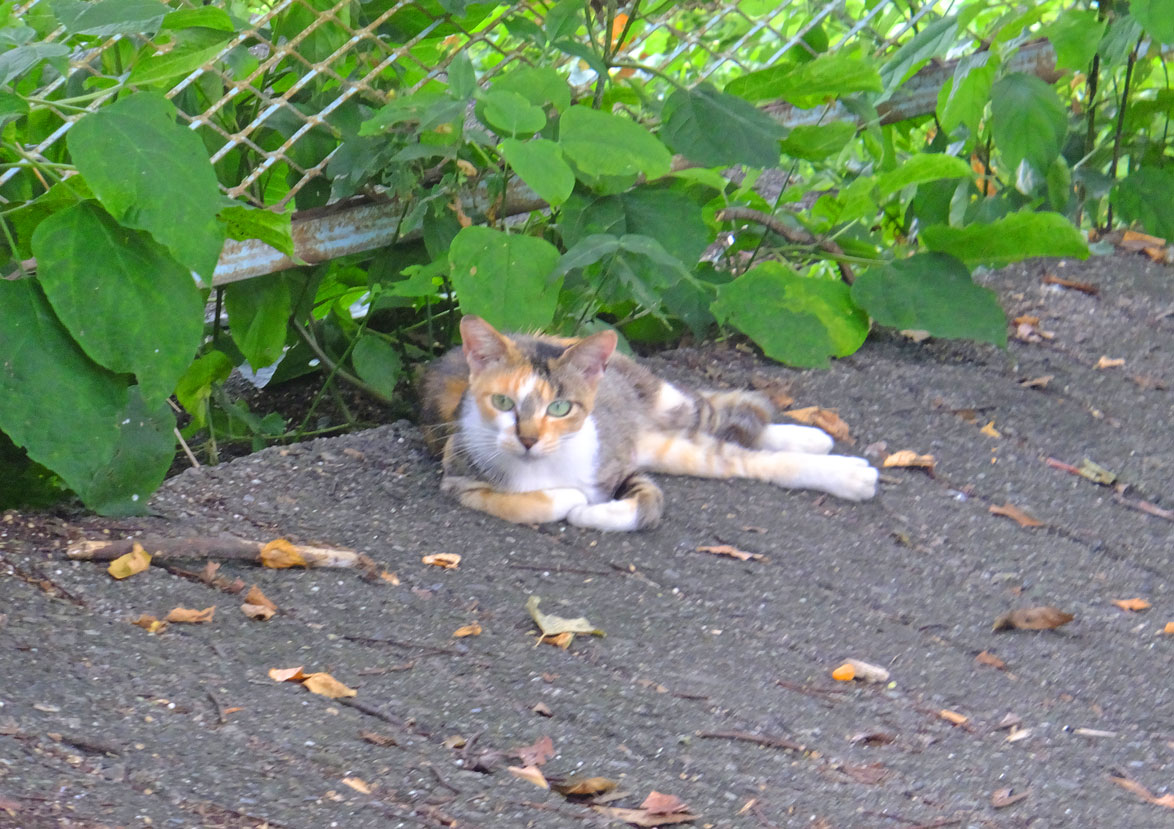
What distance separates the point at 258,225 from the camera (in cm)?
243

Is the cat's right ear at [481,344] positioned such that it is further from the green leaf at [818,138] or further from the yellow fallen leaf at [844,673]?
the green leaf at [818,138]

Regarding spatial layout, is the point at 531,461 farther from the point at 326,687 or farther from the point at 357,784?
the point at 357,784

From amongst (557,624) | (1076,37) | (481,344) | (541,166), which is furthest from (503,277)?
(1076,37)

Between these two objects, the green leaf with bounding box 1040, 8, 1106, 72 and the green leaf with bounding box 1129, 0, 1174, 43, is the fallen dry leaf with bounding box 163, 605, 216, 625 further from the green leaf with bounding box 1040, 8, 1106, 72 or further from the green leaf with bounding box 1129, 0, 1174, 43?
the green leaf with bounding box 1040, 8, 1106, 72

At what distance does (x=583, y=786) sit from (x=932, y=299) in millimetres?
2254

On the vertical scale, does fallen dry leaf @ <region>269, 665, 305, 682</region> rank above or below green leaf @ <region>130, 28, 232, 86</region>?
below

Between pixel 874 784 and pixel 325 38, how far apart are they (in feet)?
7.45

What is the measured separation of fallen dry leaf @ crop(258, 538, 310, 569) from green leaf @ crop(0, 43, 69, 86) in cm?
96

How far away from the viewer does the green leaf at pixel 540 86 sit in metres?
3.04

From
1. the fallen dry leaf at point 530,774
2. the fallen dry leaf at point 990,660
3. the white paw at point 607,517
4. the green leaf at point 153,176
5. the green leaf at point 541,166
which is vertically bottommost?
the fallen dry leaf at point 990,660

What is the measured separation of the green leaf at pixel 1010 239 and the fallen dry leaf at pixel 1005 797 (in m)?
2.07

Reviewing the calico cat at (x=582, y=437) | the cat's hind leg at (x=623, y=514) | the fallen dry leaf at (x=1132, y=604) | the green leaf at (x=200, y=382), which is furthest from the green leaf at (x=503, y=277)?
the fallen dry leaf at (x=1132, y=604)

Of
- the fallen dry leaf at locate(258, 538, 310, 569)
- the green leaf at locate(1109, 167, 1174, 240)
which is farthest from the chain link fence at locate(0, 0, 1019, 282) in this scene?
the green leaf at locate(1109, 167, 1174, 240)

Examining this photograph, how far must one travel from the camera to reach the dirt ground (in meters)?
1.63
